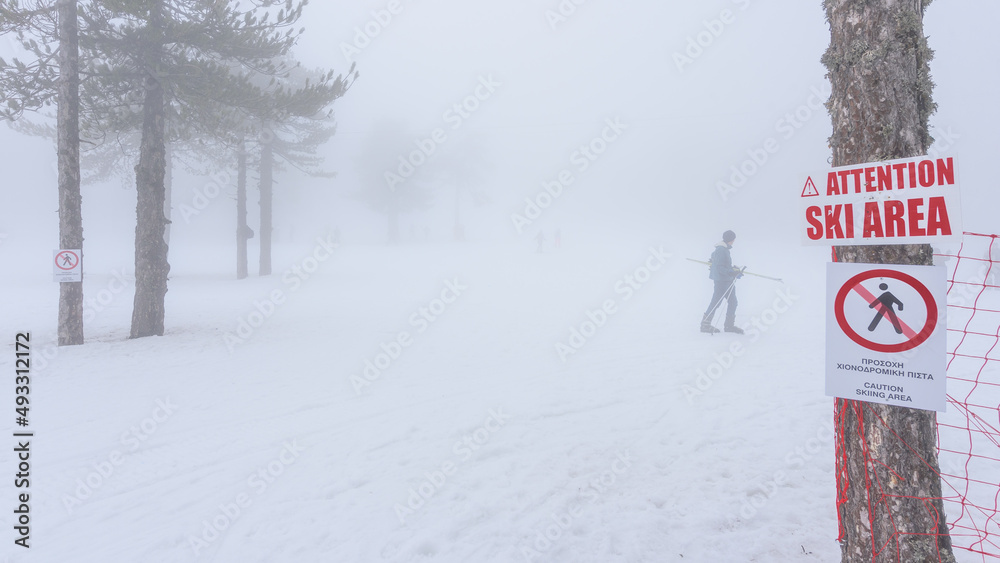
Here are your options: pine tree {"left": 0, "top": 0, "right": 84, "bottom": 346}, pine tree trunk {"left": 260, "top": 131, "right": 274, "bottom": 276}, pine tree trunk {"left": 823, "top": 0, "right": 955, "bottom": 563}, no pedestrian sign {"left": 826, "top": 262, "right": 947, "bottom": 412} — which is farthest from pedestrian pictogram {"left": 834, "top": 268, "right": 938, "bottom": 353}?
pine tree trunk {"left": 260, "top": 131, "right": 274, "bottom": 276}

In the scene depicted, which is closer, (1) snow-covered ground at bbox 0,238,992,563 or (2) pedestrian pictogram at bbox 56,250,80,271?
(1) snow-covered ground at bbox 0,238,992,563

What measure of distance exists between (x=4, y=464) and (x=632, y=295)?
49.2 feet

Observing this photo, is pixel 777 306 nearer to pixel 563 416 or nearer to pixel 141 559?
pixel 563 416

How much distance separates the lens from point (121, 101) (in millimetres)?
10180

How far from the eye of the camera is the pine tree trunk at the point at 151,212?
371 inches

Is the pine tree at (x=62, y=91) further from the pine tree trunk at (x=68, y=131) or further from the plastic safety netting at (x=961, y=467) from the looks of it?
the plastic safety netting at (x=961, y=467)

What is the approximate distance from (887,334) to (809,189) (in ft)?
2.61

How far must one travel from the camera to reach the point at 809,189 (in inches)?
106

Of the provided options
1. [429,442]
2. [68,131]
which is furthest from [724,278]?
[68,131]

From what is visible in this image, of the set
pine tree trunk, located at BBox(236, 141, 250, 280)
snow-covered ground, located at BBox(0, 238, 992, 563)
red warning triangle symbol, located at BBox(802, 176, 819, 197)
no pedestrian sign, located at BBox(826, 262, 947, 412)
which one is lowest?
snow-covered ground, located at BBox(0, 238, 992, 563)

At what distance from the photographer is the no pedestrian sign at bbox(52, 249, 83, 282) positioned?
8445mm

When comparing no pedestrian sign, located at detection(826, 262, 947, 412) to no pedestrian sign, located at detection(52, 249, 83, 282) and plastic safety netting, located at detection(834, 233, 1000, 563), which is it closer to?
plastic safety netting, located at detection(834, 233, 1000, 563)

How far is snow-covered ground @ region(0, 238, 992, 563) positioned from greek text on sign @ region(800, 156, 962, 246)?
2026mm

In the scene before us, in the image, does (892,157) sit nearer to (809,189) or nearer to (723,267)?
(809,189)
